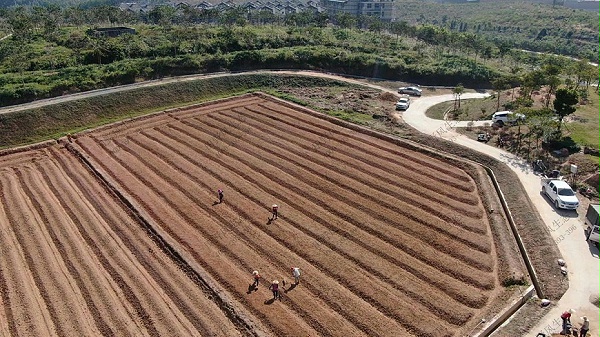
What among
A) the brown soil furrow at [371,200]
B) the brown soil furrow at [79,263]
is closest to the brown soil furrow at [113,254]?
the brown soil furrow at [79,263]

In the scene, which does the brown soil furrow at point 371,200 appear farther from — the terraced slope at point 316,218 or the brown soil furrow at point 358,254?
the brown soil furrow at point 358,254

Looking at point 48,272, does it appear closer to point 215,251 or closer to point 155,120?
point 215,251

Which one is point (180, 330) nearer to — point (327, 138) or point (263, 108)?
point (327, 138)

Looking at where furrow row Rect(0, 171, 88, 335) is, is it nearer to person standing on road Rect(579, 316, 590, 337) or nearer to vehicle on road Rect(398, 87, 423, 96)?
person standing on road Rect(579, 316, 590, 337)

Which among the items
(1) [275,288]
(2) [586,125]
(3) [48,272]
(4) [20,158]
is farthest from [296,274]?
(2) [586,125]

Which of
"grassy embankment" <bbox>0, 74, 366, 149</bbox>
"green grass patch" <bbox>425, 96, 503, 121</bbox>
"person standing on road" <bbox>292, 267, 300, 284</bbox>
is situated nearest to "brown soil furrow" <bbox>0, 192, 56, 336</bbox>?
"person standing on road" <bbox>292, 267, 300, 284</bbox>

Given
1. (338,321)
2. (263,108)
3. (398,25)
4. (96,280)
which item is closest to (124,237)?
(96,280)

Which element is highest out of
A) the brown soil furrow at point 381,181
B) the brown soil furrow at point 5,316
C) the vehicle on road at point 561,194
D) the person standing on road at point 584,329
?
the vehicle on road at point 561,194
